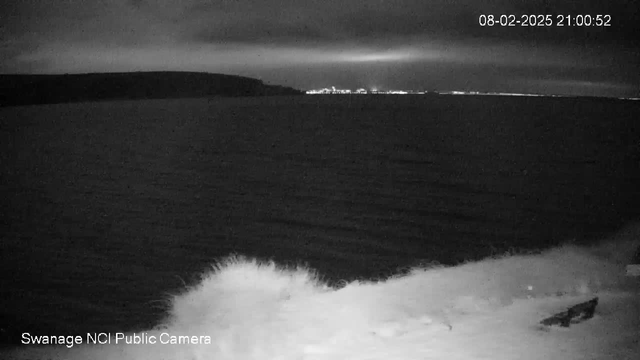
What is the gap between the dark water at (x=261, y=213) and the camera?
10.6 metres

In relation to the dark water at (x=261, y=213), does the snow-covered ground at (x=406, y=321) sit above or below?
below

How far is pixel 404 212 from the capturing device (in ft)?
55.4

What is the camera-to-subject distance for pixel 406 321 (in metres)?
5.32

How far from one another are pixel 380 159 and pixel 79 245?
19.6 meters

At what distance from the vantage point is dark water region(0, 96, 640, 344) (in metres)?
10.6

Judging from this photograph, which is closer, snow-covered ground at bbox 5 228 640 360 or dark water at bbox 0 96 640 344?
snow-covered ground at bbox 5 228 640 360

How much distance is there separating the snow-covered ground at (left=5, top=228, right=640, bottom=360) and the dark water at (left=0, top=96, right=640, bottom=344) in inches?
122

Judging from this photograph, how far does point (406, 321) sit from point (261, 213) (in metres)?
12.7

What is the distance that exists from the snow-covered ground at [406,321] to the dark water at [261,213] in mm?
3097

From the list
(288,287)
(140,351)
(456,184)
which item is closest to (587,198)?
(456,184)

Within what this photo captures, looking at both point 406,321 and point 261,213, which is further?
point 261,213

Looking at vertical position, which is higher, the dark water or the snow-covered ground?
the dark water

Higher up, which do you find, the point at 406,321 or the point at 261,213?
the point at 261,213

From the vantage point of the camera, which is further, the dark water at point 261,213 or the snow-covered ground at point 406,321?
the dark water at point 261,213
